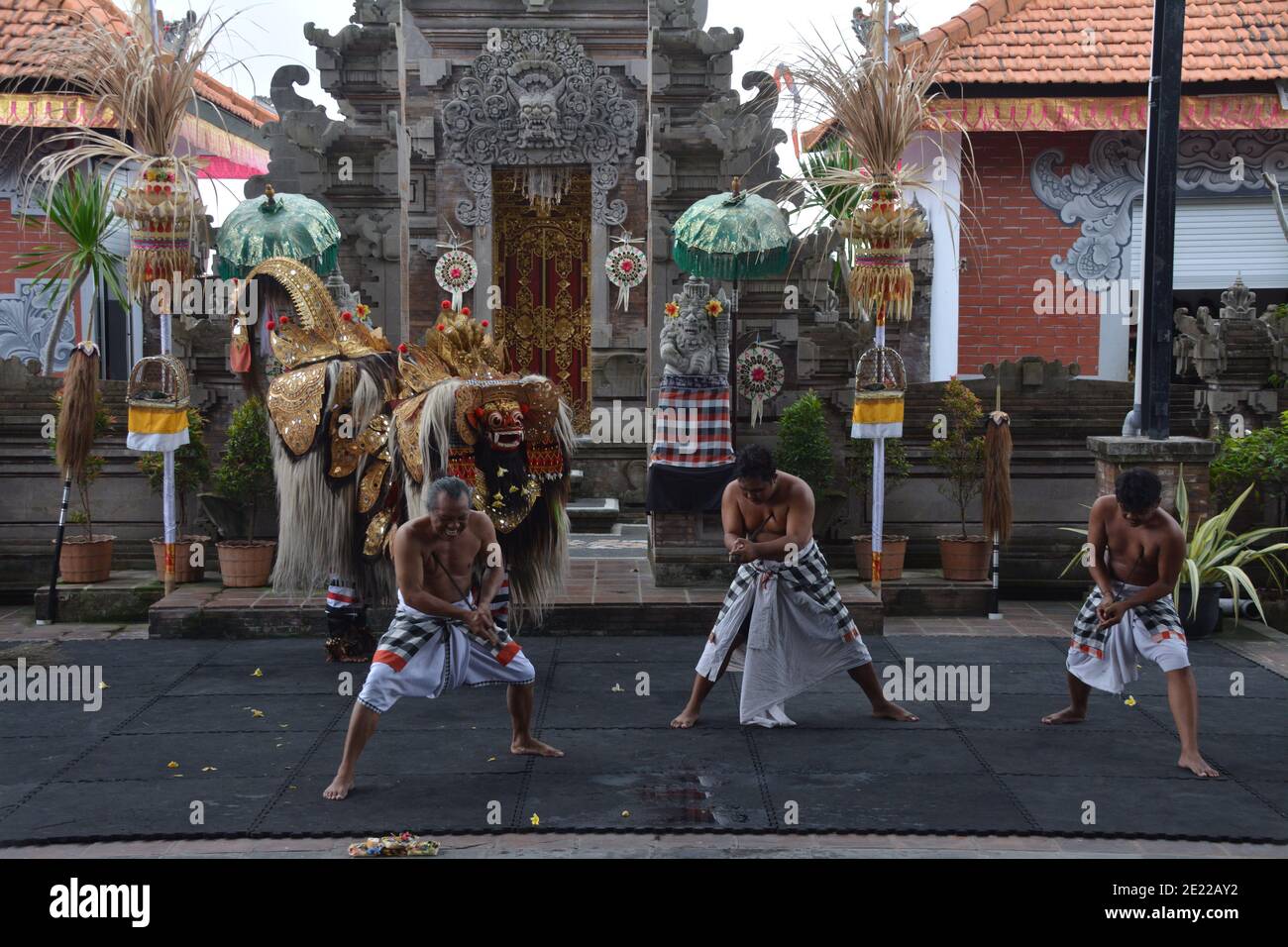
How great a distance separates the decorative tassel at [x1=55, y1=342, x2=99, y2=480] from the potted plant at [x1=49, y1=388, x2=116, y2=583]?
0.10 meters

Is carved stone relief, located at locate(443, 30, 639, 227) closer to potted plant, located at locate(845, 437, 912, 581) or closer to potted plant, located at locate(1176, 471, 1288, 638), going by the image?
potted plant, located at locate(845, 437, 912, 581)

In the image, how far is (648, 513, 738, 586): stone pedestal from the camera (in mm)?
11148

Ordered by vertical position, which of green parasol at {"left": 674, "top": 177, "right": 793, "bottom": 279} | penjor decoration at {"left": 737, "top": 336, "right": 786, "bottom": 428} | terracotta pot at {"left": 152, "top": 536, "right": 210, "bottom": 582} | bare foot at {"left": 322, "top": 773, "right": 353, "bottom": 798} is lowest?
A: bare foot at {"left": 322, "top": 773, "right": 353, "bottom": 798}

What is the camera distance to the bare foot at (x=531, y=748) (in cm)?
744

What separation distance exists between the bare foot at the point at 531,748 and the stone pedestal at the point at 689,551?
3.79m

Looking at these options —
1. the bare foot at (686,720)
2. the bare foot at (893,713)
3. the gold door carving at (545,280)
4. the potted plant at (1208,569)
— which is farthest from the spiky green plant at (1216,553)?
the gold door carving at (545,280)

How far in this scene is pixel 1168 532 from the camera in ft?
24.4

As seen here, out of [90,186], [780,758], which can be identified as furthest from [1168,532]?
[90,186]

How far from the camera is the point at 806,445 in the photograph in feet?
37.9

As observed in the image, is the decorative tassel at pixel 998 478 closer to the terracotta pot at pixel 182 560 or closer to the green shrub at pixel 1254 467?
the green shrub at pixel 1254 467

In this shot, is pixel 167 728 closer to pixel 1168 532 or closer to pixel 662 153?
pixel 1168 532

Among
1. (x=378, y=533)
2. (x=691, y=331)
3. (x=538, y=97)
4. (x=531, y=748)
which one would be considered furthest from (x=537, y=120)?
(x=531, y=748)

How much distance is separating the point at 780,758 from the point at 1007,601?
5.12 m

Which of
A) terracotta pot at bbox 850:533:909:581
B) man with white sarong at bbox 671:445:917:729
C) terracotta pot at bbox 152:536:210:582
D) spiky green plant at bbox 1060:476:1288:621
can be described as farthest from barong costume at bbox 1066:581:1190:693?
terracotta pot at bbox 152:536:210:582
